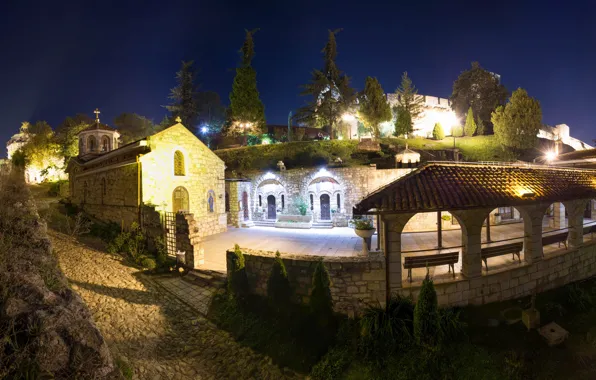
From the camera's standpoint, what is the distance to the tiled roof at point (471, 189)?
7370 millimetres

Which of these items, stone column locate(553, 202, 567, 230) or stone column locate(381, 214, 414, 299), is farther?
stone column locate(553, 202, 567, 230)

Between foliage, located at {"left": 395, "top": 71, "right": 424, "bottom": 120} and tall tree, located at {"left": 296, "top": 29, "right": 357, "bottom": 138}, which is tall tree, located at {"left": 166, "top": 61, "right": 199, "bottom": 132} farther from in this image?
foliage, located at {"left": 395, "top": 71, "right": 424, "bottom": 120}

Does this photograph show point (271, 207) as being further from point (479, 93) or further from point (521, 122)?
point (479, 93)

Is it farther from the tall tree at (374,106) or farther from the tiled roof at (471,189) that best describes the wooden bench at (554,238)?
the tall tree at (374,106)

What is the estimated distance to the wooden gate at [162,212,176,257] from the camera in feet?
40.7

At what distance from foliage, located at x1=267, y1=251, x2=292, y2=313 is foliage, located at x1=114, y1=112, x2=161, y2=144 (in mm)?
36915

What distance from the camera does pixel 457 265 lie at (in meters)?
9.44

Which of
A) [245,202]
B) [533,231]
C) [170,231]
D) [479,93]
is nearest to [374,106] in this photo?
[245,202]

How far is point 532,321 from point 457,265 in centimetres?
237

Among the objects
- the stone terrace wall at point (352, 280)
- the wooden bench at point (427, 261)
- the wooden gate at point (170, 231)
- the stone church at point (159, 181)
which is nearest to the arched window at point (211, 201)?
the stone church at point (159, 181)

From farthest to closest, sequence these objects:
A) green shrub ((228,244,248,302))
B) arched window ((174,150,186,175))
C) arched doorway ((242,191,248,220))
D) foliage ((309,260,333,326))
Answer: arched doorway ((242,191,248,220)), arched window ((174,150,186,175)), green shrub ((228,244,248,302)), foliage ((309,260,333,326))

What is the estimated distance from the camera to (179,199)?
57.4ft

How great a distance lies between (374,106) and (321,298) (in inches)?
1066

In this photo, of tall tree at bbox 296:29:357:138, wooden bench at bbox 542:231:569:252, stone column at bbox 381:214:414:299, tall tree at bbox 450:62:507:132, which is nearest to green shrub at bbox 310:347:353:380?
stone column at bbox 381:214:414:299
